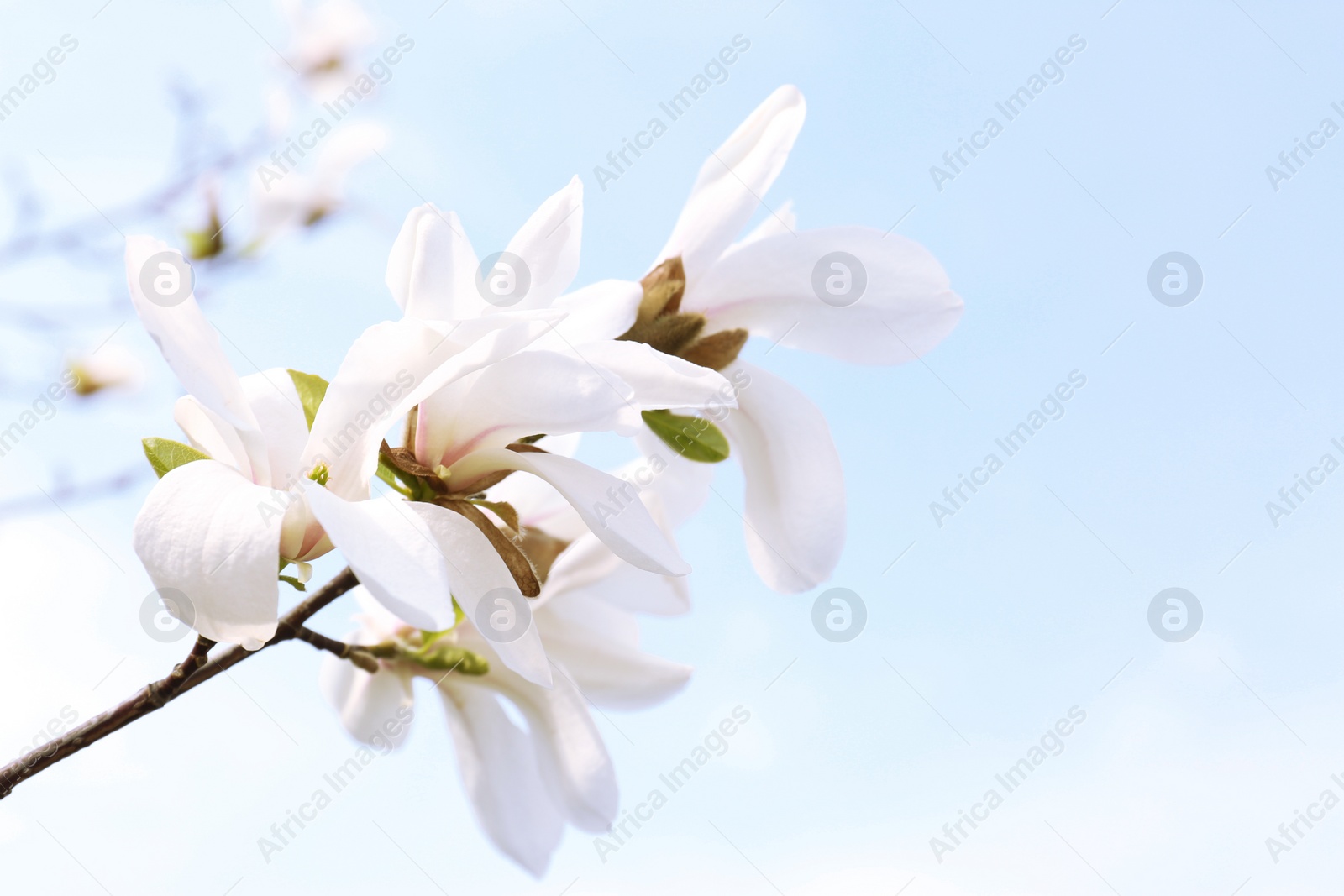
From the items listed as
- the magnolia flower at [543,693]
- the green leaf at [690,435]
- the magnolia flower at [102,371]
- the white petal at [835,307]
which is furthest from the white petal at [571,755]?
the magnolia flower at [102,371]

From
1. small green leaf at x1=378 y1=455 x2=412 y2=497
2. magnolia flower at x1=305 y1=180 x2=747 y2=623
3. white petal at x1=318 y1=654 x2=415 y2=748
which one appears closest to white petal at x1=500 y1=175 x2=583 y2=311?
magnolia flower at x1=305 y1=180 x2=747 y2=623

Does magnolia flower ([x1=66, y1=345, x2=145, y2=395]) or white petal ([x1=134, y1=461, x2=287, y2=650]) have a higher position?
white petal ([x1=134, y1=461, x2=287, y2=650])

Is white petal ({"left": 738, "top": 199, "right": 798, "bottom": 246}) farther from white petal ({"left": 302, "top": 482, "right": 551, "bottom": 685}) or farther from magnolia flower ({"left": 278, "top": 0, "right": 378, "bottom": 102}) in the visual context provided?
magnolia flower ({"left": 278, "top": 0, "right": 378, "bottom": 102})

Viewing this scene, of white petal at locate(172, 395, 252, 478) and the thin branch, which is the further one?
the thin branch

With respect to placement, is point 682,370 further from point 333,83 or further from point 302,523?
point 333,83

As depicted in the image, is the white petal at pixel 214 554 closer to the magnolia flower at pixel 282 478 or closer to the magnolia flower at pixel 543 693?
the magnolia flower at pixel 282 478

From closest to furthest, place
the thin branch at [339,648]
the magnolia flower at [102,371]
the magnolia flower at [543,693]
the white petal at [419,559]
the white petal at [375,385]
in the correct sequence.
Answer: the white petal at [419,559], the white petal at [375,385], the thin branch at [339,648], the magnolia flower at [543,693], the magnolia flower at [102,371]
